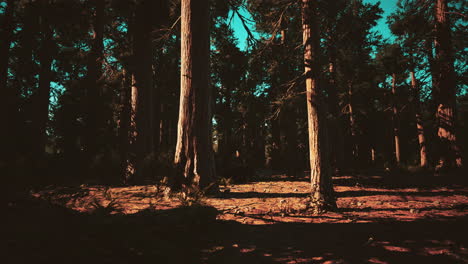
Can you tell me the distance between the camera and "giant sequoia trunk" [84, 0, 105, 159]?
36.3ft

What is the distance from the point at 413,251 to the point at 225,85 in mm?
26274

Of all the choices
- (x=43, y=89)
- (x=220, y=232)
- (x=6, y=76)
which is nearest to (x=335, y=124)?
(x=220, y=232)

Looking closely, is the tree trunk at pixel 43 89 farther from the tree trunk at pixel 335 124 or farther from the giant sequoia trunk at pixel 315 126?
the tree trunk at pixel 335 124

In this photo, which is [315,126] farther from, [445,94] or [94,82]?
[94,82]

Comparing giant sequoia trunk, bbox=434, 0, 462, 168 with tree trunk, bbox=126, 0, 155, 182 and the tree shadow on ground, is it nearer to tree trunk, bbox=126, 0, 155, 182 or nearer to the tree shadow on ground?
the tree shadow on ground

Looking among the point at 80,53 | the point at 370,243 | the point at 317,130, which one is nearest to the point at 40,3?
the point at 80,53

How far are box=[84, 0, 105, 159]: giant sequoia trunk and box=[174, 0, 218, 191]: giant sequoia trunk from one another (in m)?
5.99

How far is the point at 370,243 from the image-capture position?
3.96m

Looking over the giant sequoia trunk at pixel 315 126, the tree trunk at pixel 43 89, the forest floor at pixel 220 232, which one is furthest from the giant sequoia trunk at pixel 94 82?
the giant sequoia trunk at pixel 315 126

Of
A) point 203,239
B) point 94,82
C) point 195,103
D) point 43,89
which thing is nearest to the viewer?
point 203,239

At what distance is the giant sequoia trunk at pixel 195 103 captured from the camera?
6.80 metres

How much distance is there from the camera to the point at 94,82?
1150 cm

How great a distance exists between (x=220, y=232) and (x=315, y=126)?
366cm

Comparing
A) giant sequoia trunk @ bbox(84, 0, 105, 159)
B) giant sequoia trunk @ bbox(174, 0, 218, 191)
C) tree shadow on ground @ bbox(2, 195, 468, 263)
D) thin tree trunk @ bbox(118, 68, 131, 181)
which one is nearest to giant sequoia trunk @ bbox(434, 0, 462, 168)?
tree shadow on ground @ bbox(2, 195, 468, 263)
